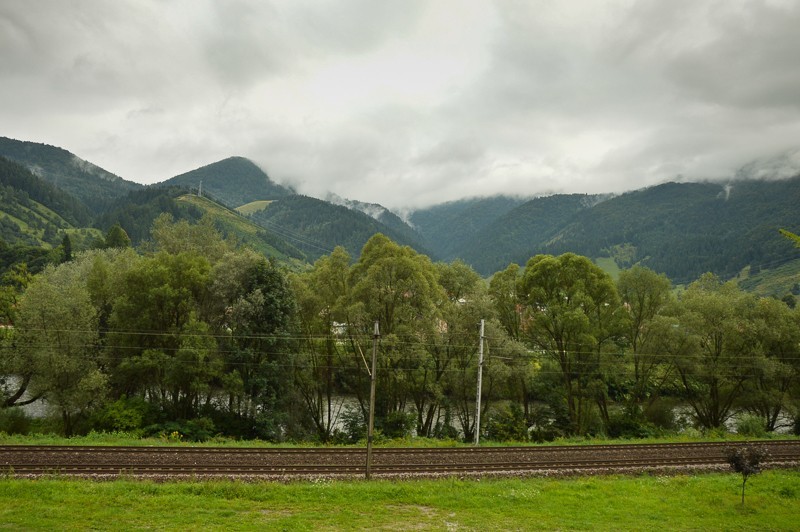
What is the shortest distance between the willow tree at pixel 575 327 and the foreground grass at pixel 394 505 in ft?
60.3

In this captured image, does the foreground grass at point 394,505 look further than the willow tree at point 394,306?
No

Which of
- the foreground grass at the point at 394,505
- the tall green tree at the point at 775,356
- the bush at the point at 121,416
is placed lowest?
the foreground grass at the point at 394,505

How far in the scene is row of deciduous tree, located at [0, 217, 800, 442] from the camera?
3797 centimetres

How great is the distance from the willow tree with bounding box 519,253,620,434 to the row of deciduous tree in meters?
0.17

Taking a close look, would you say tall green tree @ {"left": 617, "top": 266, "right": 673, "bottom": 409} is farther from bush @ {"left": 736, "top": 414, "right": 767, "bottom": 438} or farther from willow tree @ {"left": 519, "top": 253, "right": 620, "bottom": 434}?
bush @ {"left": 736, "top": 414, "right": 767, "bottom": 438}

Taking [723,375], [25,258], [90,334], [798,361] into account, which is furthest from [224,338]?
[25,258]

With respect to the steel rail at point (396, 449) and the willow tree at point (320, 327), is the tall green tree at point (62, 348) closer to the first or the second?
the steel rail at point (396, 449)

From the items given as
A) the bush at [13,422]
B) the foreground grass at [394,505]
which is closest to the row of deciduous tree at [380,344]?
the bush at [13,422]

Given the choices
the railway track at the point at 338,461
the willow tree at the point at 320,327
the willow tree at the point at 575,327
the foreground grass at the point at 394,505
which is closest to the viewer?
the foreground grass at the point at 394,505

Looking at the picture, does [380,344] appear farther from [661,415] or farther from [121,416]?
[661,415]

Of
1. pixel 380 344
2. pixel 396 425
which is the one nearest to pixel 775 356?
pixel 396 425

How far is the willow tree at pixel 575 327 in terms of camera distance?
43688mm

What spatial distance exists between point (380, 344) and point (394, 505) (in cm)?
1729

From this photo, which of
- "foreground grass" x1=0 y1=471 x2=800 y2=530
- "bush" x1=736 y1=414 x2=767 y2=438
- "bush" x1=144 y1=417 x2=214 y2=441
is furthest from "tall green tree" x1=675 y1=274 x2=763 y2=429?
"bush" x1=144 y1=417 x2=214 y2=441
